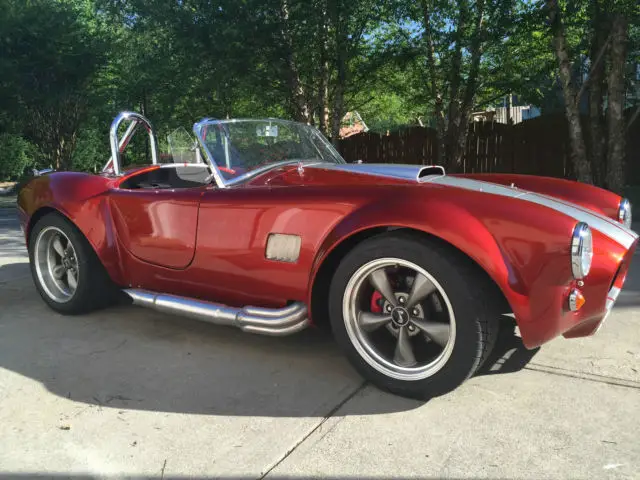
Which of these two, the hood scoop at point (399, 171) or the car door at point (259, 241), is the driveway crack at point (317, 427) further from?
the hood scoop at point (399, 171)

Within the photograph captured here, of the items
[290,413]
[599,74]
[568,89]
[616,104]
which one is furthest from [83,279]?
[599,74]

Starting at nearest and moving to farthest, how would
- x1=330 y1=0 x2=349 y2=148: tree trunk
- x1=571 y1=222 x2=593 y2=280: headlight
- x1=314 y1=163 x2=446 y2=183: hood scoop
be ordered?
x1=571 y1=222 x2=593 y2=280: headlight
x1=314 y1=163 x2=446 y2=183: hood scoop
x1=330 y1=0 x2=349 y2=148: tree trunk

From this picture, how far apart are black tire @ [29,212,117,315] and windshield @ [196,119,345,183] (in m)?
1.18

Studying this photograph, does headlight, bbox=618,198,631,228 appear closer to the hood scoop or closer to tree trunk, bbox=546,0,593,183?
the hood scoop

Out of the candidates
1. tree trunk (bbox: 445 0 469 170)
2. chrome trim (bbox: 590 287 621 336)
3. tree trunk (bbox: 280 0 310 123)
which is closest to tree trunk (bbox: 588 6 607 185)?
tree trunk (bbox: 445 0 469 170)

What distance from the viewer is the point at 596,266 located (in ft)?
7.47

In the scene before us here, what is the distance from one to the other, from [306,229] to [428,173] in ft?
2.83

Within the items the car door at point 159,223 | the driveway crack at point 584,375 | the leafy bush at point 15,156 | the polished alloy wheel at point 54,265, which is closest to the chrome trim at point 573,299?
the driveway crack at point 584,375

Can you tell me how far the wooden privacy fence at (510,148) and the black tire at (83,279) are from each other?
10.6 m

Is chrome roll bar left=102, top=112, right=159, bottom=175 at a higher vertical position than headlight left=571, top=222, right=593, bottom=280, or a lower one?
higher

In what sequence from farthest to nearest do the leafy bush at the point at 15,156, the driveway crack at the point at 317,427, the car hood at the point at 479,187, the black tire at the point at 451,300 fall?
the leafy bush at the point at 15,156
the car hood at the point at 479,187
the black tire at the point at 451,300
the driveway crack at the point at 317,427

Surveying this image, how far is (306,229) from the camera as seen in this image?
264 cm

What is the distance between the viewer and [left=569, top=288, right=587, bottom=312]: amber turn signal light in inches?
86.4

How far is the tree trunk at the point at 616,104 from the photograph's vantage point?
8.48 metres
